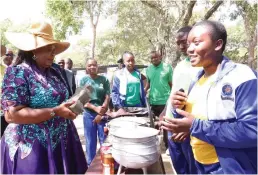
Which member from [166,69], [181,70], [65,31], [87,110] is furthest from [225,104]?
[65,31]

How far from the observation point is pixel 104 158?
1.79 meters

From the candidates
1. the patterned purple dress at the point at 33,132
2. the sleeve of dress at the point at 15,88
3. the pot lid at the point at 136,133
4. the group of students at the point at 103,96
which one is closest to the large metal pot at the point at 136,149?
the pot lid at the point at 136,133

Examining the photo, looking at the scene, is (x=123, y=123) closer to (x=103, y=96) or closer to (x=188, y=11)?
(x=103, y=96)

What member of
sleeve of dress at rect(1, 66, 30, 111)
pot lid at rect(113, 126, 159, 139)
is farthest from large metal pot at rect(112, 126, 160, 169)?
sleeve of dress at rect(1, 66, 30, 111)

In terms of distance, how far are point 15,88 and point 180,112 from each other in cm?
109

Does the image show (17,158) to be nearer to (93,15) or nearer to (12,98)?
(12,98)

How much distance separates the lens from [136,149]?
155 centimetres

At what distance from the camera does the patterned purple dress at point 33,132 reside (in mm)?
1769

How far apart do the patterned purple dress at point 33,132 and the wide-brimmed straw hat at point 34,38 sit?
146mm

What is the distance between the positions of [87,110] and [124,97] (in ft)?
2.04

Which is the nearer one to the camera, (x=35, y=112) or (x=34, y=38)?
(x=35, y=112)

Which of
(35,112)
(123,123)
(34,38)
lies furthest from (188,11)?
(35,112)

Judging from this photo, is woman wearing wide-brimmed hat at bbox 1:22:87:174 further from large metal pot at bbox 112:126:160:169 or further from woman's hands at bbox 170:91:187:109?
woman's hands at bbox 170:91:187:109

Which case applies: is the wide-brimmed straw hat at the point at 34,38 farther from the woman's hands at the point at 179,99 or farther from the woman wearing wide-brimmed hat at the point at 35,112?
the woman's hands at the point at 179,99
